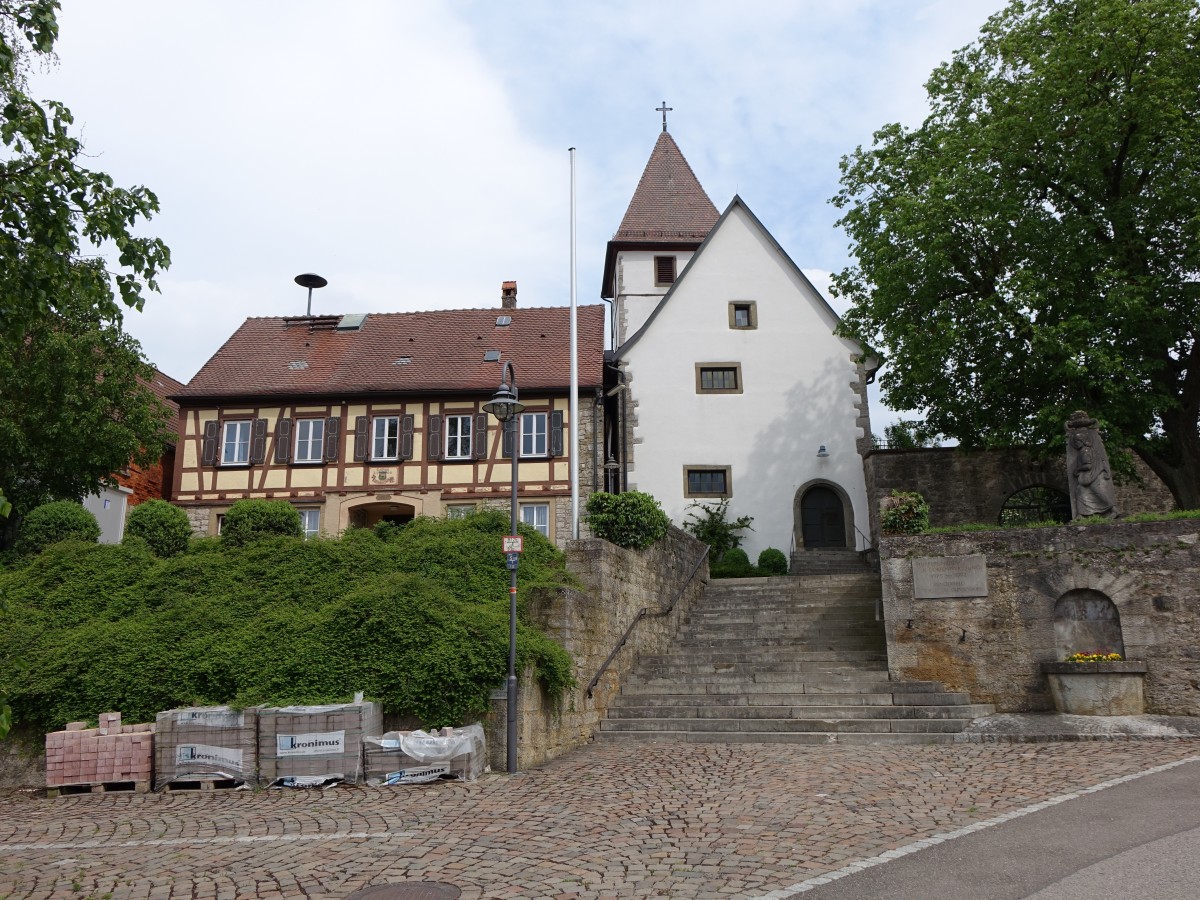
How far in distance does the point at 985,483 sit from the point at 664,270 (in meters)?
12.7

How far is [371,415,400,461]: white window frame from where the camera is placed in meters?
24.1

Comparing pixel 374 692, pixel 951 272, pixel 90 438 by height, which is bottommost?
pixel 374 692

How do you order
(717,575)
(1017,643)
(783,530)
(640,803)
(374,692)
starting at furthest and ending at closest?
(783,530)
(717,575)
(1017,643)
(374,692)
(640,803)

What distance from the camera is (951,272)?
1891 cm

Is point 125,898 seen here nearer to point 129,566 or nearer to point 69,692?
point 69,692

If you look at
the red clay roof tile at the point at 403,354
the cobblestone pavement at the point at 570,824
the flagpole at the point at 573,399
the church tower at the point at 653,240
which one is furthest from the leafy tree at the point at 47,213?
the church tower at the point at 653,240

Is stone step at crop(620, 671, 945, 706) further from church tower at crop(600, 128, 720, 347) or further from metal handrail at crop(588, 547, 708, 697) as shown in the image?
church tower at crop(600, 128, 720, 347)

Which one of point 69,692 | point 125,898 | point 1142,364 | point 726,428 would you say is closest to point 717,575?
point 726,428

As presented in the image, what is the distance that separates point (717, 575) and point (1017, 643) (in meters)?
9.30

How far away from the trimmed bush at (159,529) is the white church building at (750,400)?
35.0ft

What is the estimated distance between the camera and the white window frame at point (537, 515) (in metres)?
23.2

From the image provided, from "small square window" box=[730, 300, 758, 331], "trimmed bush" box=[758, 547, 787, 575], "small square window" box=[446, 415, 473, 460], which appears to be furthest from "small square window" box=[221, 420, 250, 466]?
"trimmed bush" box=[758, 547, 787, 575]

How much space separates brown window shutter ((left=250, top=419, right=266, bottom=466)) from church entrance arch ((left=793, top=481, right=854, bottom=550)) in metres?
13.4

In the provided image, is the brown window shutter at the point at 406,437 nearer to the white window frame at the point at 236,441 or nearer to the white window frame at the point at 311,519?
the white window frame at the point at 311,519
